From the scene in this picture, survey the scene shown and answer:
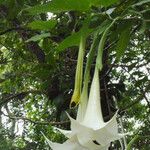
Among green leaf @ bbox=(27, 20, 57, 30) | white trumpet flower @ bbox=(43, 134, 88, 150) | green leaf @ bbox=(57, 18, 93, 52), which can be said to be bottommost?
white trumpet flower @ bbox=(43, 134, 88, 150)

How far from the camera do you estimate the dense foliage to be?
0.93 meters

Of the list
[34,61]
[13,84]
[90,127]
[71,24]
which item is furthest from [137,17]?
[13,84]

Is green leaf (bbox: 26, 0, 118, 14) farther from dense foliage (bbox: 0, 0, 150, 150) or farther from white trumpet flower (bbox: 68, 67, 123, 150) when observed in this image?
white trumpet flower (bbox: 68, 67, 123, 150)

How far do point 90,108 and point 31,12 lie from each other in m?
0.26

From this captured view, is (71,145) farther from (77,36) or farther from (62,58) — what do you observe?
(62,58)

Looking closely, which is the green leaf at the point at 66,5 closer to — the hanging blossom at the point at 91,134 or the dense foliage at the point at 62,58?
the dense foliage at the point at 62,58

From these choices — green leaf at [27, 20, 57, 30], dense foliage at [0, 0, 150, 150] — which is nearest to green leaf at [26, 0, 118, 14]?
dense foliage at [0, 0, 150, 150]

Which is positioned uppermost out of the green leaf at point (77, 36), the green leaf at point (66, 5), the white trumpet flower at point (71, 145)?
the green leaf at point (66, 5)

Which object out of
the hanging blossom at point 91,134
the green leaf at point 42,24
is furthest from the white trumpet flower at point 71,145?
the green leaf at point 42,24

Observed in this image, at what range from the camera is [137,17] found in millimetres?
1000

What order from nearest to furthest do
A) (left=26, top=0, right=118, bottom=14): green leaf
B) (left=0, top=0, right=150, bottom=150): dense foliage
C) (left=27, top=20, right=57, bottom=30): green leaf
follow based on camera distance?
(left=26, top=0, right=118, bottom=14): green leaf → (left=0, top=0, right=150, bottom=150): dense foliage → (left=27, top=20, right=57, bottom=30): green leaf

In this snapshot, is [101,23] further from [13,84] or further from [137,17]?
[13,84]

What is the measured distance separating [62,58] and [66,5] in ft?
4.42

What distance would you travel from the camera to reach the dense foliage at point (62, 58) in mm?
934
